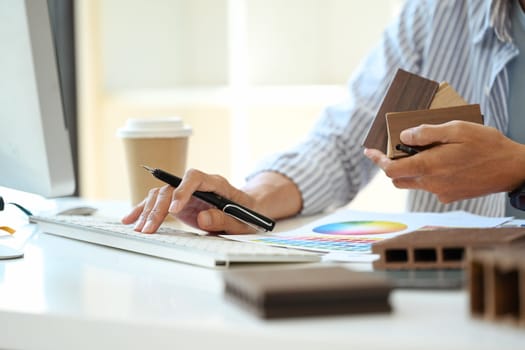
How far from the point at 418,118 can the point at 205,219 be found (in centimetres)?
28

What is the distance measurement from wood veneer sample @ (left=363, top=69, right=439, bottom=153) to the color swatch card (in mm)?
101

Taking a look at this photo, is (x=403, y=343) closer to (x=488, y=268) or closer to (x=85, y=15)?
(x=488, y=268)

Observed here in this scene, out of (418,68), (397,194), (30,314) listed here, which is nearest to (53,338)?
(30,314)

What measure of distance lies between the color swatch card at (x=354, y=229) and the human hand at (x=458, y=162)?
1.7 inches

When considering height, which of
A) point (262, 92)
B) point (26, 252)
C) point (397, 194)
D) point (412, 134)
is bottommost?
point (397, 194)

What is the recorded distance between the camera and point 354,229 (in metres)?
0.97

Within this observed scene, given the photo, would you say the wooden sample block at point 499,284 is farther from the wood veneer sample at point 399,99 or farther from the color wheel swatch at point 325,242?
the wood veneer sample at point 399,99

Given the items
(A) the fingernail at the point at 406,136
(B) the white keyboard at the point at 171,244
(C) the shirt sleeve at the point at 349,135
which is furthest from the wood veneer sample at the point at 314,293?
(C) the shirt sleeve at the point at 349,135

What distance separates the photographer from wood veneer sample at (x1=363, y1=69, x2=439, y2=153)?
3.12 feet

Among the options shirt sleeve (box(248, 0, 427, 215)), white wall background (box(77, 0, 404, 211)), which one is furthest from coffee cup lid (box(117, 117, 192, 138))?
white wall background (box(77, 0, 404, 211))

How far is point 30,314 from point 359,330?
0.26 metres

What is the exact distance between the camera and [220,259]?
2.50 feet

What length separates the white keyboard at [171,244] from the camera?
764 millimetres

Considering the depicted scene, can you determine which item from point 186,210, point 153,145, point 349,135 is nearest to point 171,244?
point 186,210
